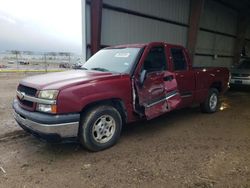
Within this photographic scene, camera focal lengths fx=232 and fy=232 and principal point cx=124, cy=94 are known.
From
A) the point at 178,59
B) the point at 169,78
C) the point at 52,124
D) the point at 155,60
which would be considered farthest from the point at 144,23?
the point at 52,124

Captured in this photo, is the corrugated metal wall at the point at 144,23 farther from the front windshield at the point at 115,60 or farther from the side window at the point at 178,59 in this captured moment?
the side window at the point at 178,59

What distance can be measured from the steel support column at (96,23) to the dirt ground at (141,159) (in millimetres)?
3965

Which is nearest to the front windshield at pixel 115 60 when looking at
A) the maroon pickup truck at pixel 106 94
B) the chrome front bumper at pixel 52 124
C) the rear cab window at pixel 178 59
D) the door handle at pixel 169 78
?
the maroon pickup truck at pixel 106 94

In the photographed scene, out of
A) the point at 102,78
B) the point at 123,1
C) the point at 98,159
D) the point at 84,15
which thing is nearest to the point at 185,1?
the point at 123,1

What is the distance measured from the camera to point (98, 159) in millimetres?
3711

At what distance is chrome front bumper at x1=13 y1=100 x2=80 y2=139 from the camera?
11.1 ft

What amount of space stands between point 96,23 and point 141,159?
224 inches

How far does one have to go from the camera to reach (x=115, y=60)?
472cm

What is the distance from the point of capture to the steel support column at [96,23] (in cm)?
788

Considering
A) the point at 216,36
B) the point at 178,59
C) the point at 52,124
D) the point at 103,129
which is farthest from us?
the point at 216,36

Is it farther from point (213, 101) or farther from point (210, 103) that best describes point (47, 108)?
point (213, 101)

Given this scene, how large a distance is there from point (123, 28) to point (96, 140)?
6.62m

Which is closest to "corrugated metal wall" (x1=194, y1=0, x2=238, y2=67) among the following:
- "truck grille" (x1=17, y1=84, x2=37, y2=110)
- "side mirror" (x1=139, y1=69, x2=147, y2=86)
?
"side mirror" (x1=139, y1=69, x2=147, y2=86)

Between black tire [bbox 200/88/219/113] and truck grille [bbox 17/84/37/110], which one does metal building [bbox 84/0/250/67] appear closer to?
black tire [bbox 200/88/219/113]
